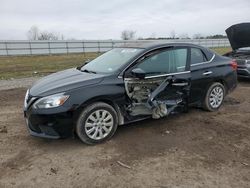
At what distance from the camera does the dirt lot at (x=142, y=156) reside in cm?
388

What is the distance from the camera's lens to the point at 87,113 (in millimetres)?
4840

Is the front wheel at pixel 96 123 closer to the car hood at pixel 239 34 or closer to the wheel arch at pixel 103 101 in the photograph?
the wheel arch at pixel 103 101

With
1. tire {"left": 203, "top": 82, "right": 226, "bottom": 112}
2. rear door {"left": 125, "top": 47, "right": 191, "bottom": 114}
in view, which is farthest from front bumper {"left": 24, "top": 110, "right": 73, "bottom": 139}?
tire {"left": 203, "top": 82, "right": 226, "bottom": 112}

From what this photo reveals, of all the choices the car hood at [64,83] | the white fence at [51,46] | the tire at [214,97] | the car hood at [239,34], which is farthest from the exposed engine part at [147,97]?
the white fence at [51,46]

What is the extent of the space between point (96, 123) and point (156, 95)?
1265 millimetres

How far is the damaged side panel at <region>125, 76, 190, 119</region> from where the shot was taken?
212 inches

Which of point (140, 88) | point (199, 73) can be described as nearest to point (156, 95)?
point (140, 88)

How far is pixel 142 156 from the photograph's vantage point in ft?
14.9

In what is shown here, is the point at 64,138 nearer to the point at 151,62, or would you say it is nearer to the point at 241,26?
the point at 151,62

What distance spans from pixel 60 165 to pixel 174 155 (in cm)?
161

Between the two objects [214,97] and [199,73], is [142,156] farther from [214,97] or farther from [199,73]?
[214,97]

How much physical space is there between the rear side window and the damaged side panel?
586 millimetres

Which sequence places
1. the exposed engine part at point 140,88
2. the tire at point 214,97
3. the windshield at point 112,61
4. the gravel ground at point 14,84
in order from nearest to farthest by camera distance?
the exposed engine part at point 140,88 → the windshield at point 112,61 → the tire at point 214,97 → the gravel ground at point 14,84

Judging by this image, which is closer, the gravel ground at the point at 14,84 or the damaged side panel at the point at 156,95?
the damaged side panel at the point at 156,95
